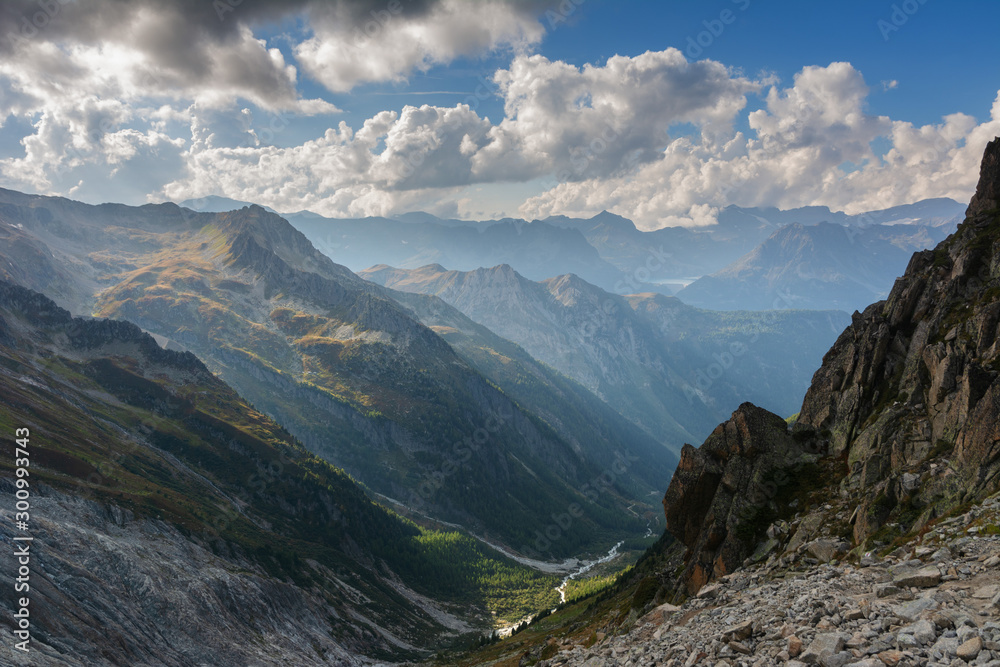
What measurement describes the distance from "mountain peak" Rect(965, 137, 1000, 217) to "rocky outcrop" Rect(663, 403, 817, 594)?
36.6 m

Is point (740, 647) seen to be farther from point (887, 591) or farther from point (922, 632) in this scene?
point (922, 632)

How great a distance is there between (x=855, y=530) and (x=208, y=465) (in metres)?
206

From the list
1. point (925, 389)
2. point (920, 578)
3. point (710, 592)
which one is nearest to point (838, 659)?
point (920, 578)

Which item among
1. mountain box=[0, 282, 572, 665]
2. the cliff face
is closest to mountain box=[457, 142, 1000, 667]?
the cliff face

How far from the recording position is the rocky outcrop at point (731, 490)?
148 ft

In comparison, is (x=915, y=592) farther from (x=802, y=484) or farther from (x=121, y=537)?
(x=121, y=537)

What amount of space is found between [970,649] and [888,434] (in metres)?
32.9

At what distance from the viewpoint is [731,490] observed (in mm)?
50594

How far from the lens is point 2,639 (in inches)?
1893

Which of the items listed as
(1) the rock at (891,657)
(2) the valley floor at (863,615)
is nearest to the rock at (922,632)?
(2) the valley floor at (863,615)

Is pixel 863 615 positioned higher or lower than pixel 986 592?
lower

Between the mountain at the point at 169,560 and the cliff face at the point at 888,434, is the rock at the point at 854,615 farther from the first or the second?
the mountain at the point at 169,560

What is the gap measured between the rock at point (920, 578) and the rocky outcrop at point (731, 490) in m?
21.3

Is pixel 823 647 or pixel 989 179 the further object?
pixel 989 179
